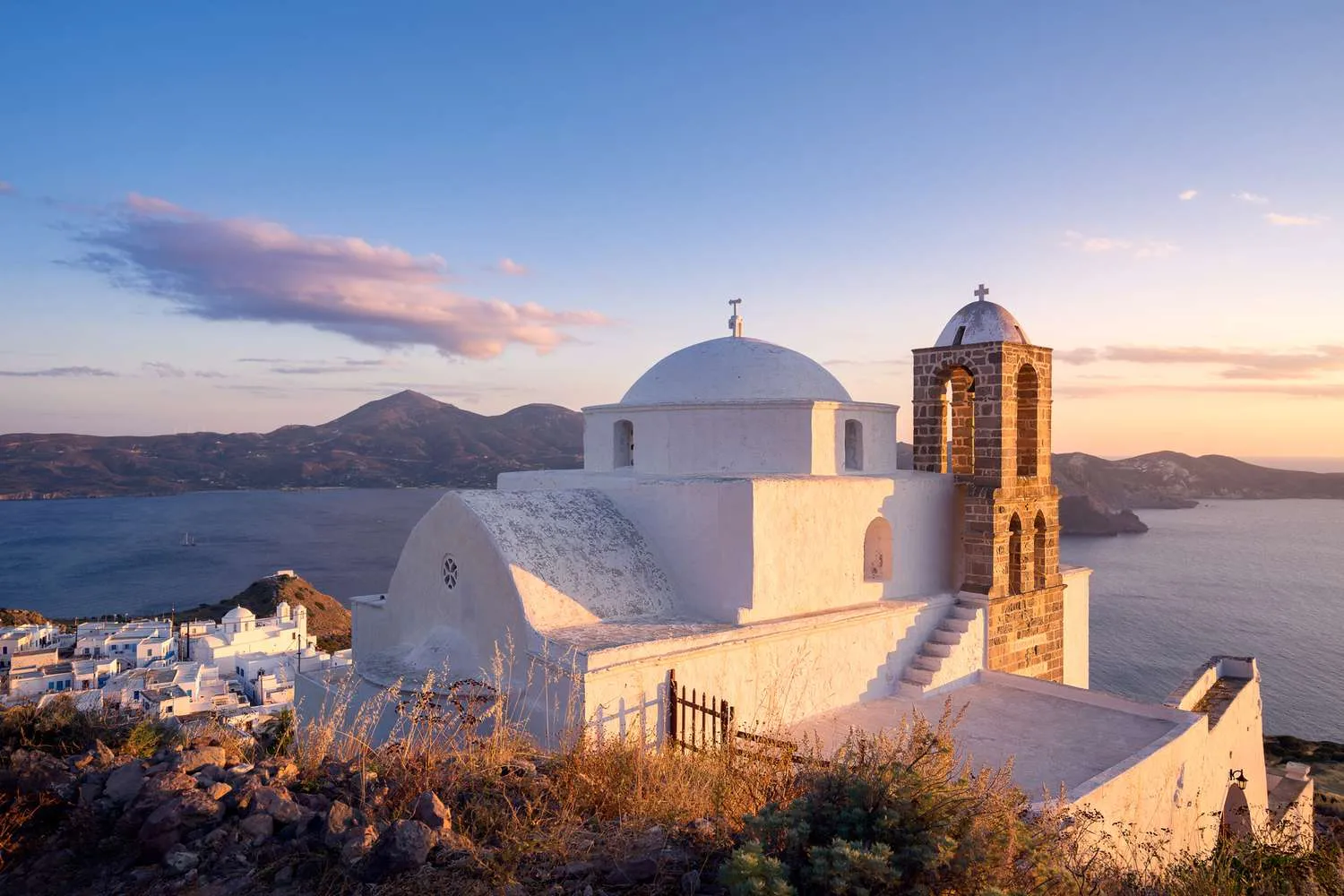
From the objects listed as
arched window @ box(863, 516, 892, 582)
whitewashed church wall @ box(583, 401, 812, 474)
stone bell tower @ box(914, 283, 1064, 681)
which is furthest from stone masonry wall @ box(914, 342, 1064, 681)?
whitewashed church wall @ box(583, 401, 812, 474)

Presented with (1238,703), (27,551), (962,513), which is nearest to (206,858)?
(962,513)

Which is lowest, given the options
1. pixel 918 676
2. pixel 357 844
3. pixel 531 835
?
pixel 918 676

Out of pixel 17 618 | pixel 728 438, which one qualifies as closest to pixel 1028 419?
pixel 728 438

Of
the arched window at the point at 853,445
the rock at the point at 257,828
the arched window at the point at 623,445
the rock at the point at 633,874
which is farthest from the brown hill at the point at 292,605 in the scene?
the rock at the point at 633,874

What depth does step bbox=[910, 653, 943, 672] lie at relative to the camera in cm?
894

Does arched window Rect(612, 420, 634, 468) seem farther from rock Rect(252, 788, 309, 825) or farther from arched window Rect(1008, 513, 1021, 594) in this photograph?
rock Rect(252, 788, 309, 825)

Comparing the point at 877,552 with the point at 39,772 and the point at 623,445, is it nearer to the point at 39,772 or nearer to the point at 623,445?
the point at 623,445

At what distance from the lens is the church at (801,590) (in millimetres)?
7055

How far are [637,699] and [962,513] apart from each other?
5.48 metres

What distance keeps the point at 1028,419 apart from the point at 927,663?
12.4ft

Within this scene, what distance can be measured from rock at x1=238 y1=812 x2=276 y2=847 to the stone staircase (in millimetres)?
7220

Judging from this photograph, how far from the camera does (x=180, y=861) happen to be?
2.93m

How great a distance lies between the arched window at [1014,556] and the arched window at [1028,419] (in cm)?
82

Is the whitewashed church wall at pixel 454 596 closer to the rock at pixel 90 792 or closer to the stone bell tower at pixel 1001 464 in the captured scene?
the rock at pixel 90 792
